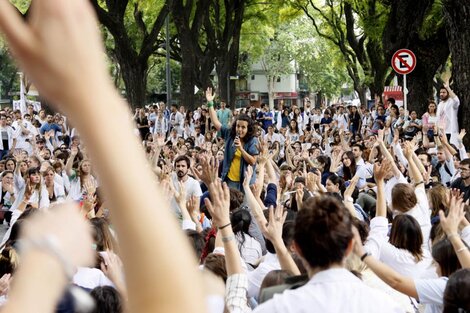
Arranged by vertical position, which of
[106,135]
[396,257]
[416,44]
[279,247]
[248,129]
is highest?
[416,44]

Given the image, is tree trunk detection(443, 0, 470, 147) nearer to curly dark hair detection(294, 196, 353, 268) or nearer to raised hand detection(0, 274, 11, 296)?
raised hand detection(0, 274, 11, 296)

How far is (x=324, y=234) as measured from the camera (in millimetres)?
2686

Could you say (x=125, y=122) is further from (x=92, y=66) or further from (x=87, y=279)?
(x=87, y=279)

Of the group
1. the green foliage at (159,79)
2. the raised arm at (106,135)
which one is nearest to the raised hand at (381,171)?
the raised arm at (106,135)

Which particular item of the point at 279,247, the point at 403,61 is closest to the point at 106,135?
the point at 279,247

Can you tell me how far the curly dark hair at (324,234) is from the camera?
8.75 ft

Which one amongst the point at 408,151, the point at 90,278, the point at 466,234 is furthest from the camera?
the point at 408,151

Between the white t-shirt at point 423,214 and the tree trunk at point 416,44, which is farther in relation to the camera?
the tree trunk at point 416,44

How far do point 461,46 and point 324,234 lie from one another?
11523mm

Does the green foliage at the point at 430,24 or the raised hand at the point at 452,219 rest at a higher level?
the green foliage at the point at 430,24

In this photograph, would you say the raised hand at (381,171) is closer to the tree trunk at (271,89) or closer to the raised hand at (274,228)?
the raised hand at (274,228)

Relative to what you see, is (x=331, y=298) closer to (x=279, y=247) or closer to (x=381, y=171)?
(x=279, y=247)

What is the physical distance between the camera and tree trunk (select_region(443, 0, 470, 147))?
43.1ft

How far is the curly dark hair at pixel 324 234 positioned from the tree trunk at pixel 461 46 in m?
11.2
